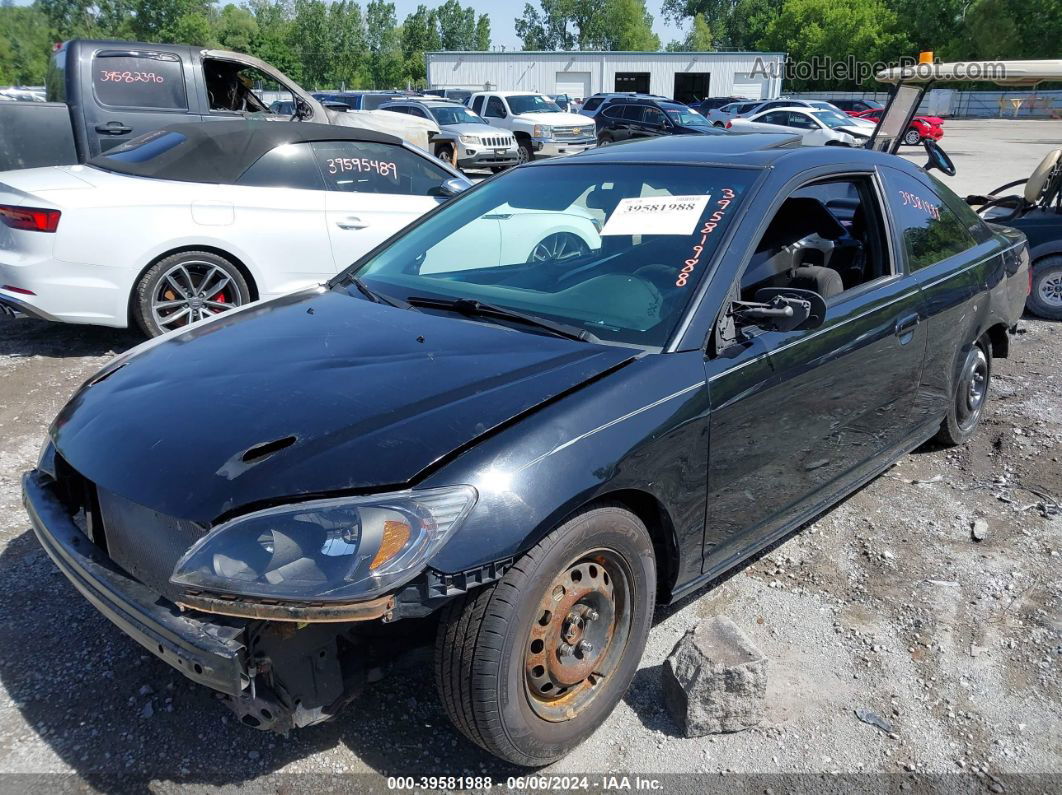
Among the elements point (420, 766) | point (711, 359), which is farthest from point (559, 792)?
point (711, 359)

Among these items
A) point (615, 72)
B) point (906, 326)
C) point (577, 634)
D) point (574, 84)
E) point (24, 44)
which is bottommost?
point (577, 634)

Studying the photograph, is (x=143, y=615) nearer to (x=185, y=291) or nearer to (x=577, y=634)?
(x=577, y=634)

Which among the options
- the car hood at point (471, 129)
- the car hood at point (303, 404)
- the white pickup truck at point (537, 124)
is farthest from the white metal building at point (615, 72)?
the car hood at point (303, 404)

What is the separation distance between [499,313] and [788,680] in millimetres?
Answer: 1587

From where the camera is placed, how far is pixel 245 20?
90.9 metres

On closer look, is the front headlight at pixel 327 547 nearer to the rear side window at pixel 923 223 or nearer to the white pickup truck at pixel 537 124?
the rear side window at pixel 923 223

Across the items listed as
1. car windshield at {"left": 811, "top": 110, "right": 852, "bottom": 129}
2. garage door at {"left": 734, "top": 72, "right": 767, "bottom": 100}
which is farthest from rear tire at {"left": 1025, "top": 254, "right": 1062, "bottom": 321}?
garage door at {"left": 734, "top": 72, "right": 767, "bottom": 100}

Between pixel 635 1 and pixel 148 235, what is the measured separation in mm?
107068

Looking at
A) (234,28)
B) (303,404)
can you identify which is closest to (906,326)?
(303,404)

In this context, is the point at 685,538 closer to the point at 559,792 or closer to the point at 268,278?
the point at 559,792

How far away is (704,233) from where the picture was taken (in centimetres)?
294

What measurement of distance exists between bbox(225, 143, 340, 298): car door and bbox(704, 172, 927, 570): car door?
370 centimetres

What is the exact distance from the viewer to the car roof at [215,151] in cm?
597

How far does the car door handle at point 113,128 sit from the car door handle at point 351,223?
3168 mm
